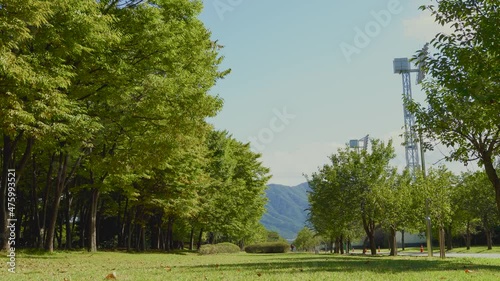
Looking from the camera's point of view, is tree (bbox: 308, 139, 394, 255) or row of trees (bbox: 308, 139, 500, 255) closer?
row of trees (bbox: 308, 139, 500, 255)

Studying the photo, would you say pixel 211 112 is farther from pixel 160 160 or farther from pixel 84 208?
pixel 84 208

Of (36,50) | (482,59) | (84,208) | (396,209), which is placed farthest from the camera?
(84,208)

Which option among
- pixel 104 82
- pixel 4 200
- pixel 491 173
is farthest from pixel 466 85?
pixel 4 200

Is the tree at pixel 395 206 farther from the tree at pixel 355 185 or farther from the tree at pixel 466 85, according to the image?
the tree at pixel 466 85

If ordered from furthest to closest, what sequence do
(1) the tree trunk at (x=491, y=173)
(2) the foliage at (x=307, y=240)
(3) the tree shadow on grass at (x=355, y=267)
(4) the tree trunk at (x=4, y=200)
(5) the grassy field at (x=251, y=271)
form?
1. (2) the foliage at (x=307, y=240)
2. (4) the tree trunk at (x=4, y=200)
3. (1) the tree trunk at (x=491, y=173)
4. (3) the tree shadow on grass at (x=355, y=267)
5. (5) the grassy field at (x=251, y=271)

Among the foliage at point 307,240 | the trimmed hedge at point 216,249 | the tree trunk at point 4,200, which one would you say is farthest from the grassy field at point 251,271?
the foliage at point 307,240

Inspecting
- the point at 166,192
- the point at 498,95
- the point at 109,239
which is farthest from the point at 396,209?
the point at 109,239

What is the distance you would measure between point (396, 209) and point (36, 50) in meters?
29.9

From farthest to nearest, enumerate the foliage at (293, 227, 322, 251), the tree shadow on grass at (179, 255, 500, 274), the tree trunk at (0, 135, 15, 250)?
the foliage at (293, 227, 322, 251) → the tree trunk at (0, 135, 15, 250) → the tree shadow on grass at (179, 255, 500, 274)

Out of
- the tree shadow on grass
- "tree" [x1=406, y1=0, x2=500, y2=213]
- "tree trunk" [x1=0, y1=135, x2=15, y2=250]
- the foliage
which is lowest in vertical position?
the foliage

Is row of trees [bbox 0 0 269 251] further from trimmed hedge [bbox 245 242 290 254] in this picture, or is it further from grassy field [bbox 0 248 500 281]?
trimmed hedge [bbox 245 242 290 254]

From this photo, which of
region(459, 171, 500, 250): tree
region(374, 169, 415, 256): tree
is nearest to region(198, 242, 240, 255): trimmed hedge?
region(374, 169, 415, 256): tree

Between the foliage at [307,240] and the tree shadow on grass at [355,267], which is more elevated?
the tree shadow on grass at [355,267]

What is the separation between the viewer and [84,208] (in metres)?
44.7
